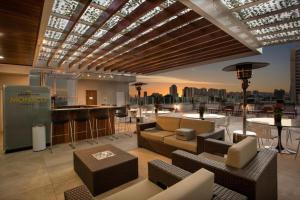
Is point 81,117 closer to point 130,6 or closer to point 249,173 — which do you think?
point 130,6

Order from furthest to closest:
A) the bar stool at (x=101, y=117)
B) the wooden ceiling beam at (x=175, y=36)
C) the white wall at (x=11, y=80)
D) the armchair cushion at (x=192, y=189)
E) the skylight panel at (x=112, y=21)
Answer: the white wall at (x=11, y=80) < the bar stool at (x=101, y=117) < the wooden ceiling beam at (x=175, y=36) < the skylight panel at (x=112, y=21) < the armchair cushion at (x=192, y=189)

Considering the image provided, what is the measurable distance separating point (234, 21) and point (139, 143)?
12.8ft

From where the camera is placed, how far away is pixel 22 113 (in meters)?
4.23

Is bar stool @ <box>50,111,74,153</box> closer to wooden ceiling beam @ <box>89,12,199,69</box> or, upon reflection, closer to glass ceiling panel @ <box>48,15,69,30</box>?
glass ceiling panel @ <box>48,15,69,30</box>

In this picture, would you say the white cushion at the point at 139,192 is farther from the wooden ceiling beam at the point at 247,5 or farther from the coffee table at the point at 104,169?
the wooden ceiling beam at the point at 247,5

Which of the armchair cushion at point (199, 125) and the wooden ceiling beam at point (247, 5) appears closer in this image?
the wooden ceiling beam at point (247, 5)

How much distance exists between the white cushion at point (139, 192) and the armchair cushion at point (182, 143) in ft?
4.97

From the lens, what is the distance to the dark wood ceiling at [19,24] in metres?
2.41

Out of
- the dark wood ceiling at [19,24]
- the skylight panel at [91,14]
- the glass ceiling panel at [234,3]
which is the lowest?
the dark wood ceiling at [19,24]

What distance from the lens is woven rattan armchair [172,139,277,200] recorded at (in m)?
1.52

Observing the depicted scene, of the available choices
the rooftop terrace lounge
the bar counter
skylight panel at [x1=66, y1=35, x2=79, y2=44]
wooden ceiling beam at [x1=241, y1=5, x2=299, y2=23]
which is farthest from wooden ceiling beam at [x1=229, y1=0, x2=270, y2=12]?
the bar counter

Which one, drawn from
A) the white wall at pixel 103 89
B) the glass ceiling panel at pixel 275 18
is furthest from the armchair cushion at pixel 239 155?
the white wall at pixel 103 89

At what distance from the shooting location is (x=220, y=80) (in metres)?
12.4

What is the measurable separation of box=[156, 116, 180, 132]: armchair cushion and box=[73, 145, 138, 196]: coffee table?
5.54 feet
